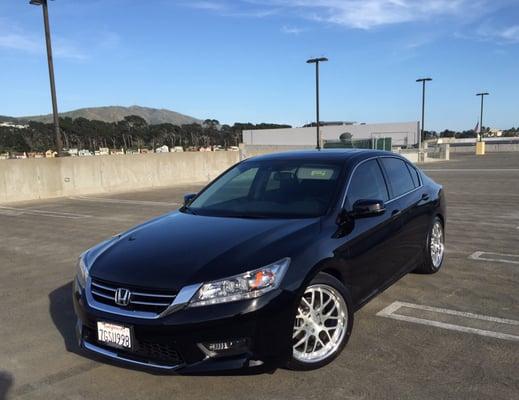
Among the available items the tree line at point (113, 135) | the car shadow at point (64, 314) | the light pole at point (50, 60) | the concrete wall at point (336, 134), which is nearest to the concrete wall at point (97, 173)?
the light pole at point (50, 60)

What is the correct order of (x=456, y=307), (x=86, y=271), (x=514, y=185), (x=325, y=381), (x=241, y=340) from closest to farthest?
(x=241, y=340)
(x=325, y=381)
(x=86, y=271)
(x=456, y=307)
(x=514, y=185)

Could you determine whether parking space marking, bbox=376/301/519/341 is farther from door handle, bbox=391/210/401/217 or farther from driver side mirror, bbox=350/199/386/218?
driver side mirror, bbox=350/199/386/218

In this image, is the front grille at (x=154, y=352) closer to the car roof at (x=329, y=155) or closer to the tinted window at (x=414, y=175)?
the car roof at (x=329, y=155)

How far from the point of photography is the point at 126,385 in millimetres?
3428

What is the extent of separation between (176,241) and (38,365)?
4.70 ft

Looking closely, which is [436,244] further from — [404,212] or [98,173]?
[98,173]

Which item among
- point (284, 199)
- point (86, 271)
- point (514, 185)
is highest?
point (284, 199)

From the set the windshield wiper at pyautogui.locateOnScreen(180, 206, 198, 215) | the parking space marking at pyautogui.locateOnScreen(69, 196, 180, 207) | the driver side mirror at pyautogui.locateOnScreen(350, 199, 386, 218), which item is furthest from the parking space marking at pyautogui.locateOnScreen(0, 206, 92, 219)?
the driver side mirror at pyautogui.locateOnScreen(350, 199, 386, 218)

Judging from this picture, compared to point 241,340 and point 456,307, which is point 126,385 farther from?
point 456,307

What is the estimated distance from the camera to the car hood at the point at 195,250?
3204 mm

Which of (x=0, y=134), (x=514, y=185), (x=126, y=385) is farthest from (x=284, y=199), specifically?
(x=0, y=134)

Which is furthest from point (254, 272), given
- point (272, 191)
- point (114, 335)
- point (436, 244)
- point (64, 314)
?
point (436, 244)

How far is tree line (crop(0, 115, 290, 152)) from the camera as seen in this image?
251ft

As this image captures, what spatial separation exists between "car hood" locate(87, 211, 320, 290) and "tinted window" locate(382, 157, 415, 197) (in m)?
1.61
